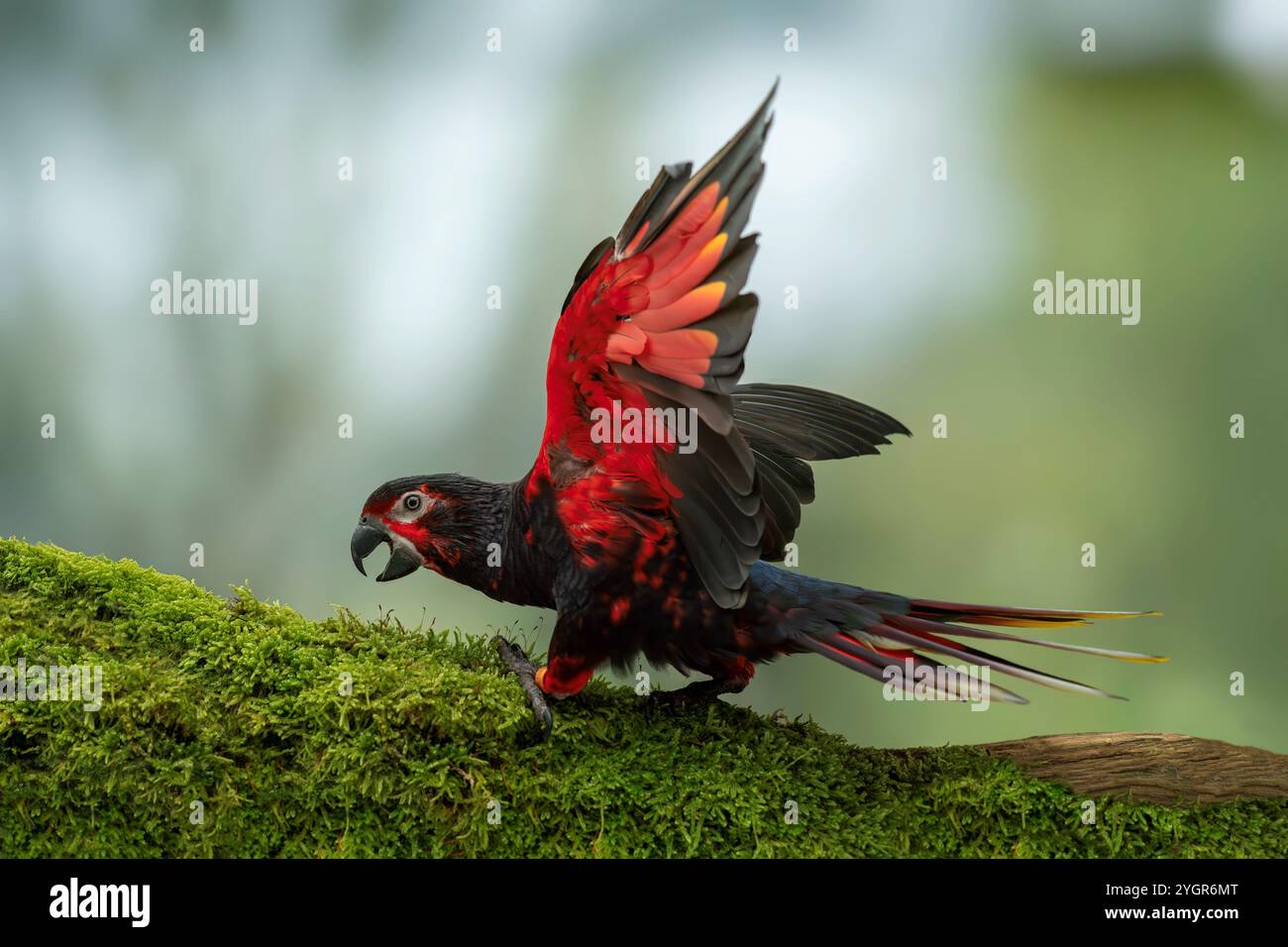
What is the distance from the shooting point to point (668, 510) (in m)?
2.51

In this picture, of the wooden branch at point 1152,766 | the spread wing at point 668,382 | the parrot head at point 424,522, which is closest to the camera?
the spread wing at point 668,382

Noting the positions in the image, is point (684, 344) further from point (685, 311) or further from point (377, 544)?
point (377, 544)

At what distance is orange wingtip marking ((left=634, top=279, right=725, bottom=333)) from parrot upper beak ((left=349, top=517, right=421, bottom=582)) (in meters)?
1.22

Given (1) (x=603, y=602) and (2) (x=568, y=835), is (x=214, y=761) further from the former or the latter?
(1) (x=603, y=602)

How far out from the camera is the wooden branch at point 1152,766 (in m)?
2.56

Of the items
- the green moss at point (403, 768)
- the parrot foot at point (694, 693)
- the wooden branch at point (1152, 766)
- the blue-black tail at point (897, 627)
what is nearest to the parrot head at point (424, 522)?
the green moss at point (403, 768)

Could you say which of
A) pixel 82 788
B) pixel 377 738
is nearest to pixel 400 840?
pixel 377 738

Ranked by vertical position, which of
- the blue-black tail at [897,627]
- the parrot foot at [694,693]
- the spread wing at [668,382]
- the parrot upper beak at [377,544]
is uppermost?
the spread wing at [668,382]

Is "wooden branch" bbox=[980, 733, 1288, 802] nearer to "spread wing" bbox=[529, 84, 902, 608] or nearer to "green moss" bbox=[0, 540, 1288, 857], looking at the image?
"green moss" bbox=[0, 540, 1288, 857]

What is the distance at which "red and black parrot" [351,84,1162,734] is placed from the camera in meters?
2.04

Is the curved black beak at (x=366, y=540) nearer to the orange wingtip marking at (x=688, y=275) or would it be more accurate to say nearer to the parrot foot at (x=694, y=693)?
the parrot foot at (x=694, y=693)

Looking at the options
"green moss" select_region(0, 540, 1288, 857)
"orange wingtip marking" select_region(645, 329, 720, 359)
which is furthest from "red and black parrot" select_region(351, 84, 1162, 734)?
"green moss" select_region(0, 540, 1288, 857)

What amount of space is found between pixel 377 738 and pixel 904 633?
4.19ft

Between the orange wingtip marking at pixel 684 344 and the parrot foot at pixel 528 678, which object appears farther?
the parrot foot at pixel 528 678
